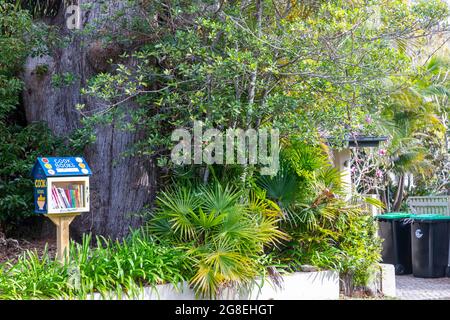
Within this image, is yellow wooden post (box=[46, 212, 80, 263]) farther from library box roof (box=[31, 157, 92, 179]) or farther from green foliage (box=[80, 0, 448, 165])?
green foliage (box=[80, 0, 448, 165])

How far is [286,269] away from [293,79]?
2832 mm

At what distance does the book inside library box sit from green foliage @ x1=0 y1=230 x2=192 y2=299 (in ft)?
1.70

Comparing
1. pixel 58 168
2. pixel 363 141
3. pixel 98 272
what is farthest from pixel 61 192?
pixel 363 141

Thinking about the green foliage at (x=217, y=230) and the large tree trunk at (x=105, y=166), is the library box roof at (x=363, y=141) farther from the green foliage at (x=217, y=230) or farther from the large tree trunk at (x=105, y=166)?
the large tree trunk at (x=105, y=166)

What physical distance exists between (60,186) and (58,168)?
8.9 inches

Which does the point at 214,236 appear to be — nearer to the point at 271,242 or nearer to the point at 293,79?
the point at 271,242

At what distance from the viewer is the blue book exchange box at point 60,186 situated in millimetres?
7463

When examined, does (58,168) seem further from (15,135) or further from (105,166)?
(15,135)

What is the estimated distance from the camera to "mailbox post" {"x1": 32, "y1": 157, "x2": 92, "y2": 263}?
24.5 ft

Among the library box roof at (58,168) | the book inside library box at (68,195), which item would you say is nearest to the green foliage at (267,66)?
the library box roof at (58,168)

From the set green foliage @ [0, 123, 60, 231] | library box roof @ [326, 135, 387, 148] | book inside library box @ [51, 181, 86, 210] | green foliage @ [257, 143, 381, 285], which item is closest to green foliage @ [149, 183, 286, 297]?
green foliage @ [257, 143, 381, 285]

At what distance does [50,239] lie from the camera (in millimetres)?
10812

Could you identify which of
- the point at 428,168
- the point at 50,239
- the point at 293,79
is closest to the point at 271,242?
the point at 293,79

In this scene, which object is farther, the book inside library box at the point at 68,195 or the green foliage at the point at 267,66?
the green foliage at the point at 267,66
